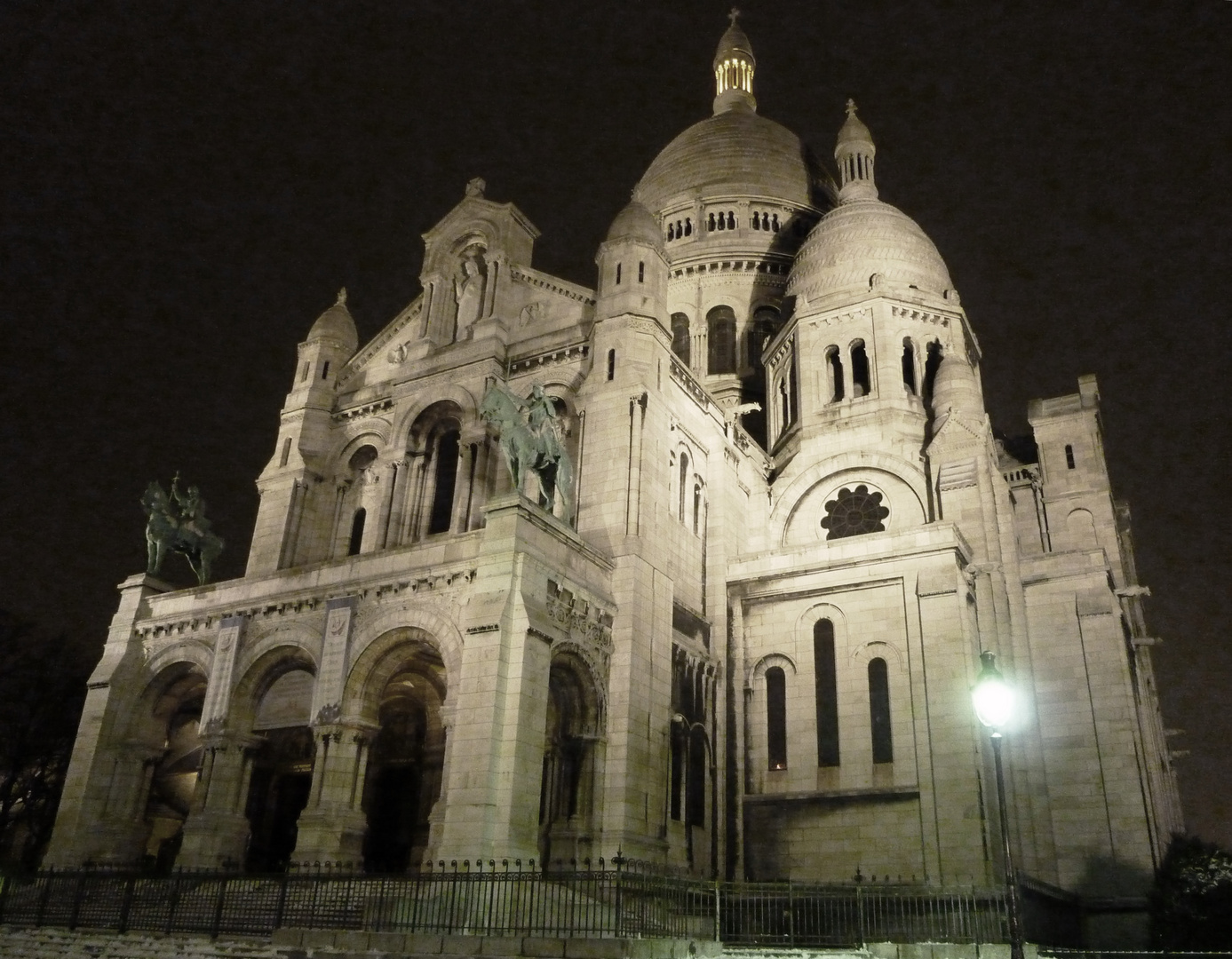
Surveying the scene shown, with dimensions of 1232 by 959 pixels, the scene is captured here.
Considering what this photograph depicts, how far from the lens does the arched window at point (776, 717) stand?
3056 centimetres

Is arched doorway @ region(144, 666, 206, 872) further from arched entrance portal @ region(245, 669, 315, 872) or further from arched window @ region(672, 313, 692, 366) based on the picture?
arched window @ region(672, 313, 692, 366)

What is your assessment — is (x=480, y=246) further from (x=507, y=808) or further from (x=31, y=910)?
(x=31, y=910)

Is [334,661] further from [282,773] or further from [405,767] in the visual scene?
[282,773]

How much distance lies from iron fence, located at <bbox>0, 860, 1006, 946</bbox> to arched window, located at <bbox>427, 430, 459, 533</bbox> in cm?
1206

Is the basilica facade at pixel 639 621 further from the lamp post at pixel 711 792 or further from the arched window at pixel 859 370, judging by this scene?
the arched window at pixel 859 370

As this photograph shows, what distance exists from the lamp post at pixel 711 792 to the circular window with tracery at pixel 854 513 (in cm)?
931

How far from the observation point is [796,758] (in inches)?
1174

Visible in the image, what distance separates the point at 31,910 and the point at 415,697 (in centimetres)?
1004

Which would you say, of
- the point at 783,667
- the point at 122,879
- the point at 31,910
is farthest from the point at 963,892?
the point at 31,910

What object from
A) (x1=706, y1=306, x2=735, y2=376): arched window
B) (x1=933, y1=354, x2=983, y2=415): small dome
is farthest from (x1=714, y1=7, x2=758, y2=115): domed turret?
(x1=933, y1=354, x2=983, y2=415): small dome

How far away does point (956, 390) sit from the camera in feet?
116

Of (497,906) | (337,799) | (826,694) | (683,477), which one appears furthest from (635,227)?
(497,906)

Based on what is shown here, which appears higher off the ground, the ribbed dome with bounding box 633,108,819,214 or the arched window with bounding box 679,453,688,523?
the ribbed dome with bounding box 633,108,819,214

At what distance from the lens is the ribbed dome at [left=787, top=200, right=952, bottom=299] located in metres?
40.1
